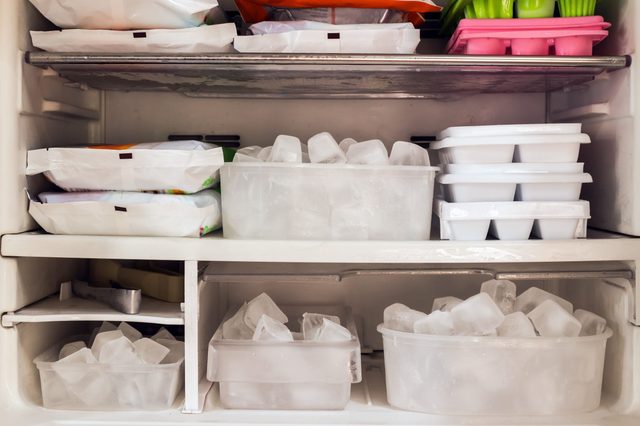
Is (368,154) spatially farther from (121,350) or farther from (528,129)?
(121,350)

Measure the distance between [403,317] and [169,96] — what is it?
83 centimetres

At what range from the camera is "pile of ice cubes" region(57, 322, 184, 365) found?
1.19 metres

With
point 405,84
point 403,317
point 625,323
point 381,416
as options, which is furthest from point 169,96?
point 625,323

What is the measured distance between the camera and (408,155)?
1.25 meters

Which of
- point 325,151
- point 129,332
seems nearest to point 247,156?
point 325,151

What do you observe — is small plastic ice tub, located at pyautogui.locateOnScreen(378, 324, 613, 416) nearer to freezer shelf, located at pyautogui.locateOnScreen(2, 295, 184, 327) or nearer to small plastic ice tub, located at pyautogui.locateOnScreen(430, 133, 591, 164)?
small plastic ice tub, located at pyautogui.locateOnScreen(430, 133, 591, 164)

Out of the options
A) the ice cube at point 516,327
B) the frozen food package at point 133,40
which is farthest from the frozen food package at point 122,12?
the ice cube at point 516,327

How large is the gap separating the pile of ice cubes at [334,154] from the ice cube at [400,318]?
0.98ft

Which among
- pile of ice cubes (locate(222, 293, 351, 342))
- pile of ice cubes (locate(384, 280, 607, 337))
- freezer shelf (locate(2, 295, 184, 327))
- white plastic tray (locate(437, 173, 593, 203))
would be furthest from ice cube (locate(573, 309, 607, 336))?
freezer shelf (locate(2, 295, 184, 327))

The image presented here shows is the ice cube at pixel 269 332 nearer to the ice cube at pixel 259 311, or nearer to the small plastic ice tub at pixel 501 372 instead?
the ice cube at pixel 259 311

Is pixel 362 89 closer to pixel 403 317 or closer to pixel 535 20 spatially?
pixel 535 20

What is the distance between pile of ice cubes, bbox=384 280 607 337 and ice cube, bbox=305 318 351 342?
0.10 meters

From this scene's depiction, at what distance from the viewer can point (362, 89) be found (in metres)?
1.47

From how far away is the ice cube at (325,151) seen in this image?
1.22m
